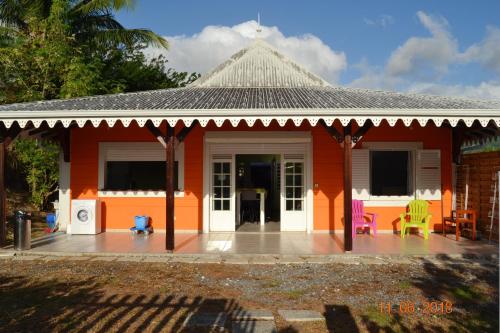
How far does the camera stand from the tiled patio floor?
793cm

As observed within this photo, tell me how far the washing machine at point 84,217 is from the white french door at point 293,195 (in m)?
4.57

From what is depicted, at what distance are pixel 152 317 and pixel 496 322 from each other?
3.68 m

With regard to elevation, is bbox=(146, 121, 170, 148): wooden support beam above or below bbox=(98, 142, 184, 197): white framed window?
above

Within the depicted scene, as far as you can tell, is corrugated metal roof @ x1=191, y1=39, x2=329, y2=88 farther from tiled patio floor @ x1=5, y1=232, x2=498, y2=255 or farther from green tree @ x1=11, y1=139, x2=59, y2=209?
green tree @ x1=11, y1=139, x2=59, y2=209

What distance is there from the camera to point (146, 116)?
7527 mm

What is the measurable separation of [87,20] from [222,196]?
36.2 feet

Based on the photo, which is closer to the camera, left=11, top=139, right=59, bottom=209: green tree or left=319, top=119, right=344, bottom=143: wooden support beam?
left=319, top=119, right=344, bottom=143: wooden support beam

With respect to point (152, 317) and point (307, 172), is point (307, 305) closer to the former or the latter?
point (152, 317)

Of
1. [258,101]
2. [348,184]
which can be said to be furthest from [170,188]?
[348,184]

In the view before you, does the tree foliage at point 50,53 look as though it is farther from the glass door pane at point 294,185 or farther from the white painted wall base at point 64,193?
the glass door pane at point 294,185

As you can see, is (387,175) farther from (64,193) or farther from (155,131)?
(64,193)

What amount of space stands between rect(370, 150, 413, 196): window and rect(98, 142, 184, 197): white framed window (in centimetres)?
481

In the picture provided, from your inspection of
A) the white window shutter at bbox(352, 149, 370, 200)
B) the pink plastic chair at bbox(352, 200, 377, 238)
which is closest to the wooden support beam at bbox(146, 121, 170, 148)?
the pink plastic chair at bbox(352, 200, 377, 238)

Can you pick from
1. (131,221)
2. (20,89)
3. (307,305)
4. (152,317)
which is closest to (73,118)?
(131,221)
